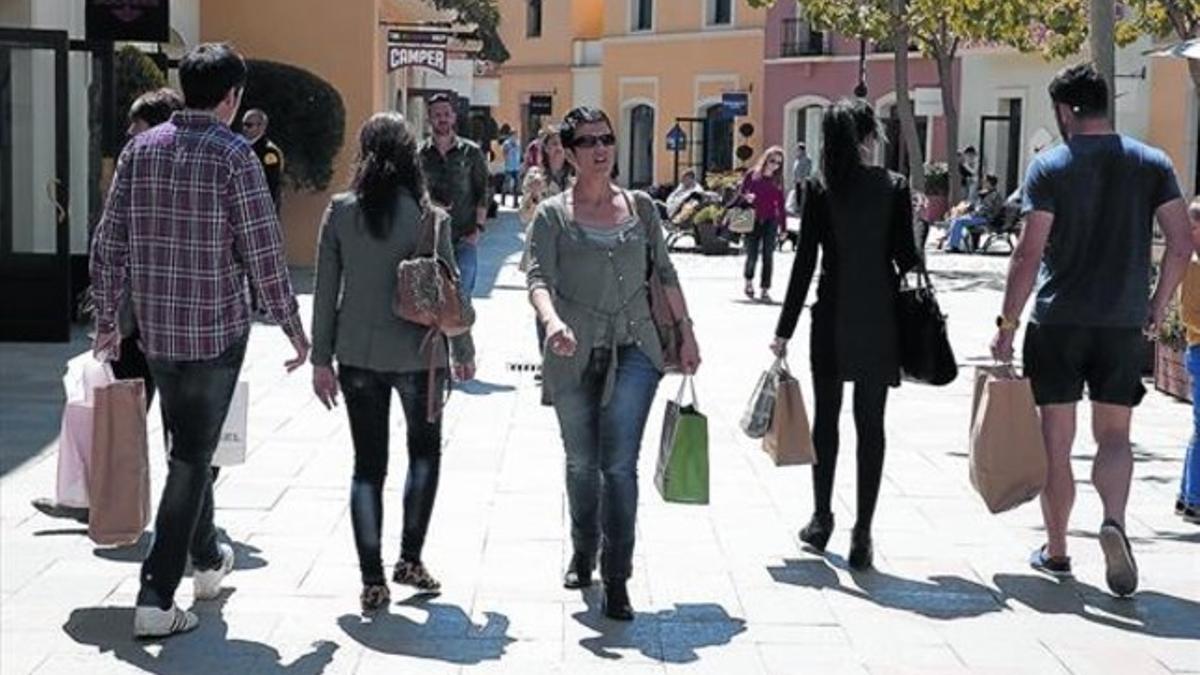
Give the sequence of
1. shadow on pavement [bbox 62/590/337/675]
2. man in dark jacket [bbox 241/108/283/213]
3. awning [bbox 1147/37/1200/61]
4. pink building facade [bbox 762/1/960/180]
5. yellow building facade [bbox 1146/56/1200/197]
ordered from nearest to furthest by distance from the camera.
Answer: shadow on pavement [bbox 62/590/337/675]
awning [bbox 1147/37/1200/61]
man in dark jacket [bbox 241/108/283/213]
yellow building facade [bbox 1146/56/1200/197]
pink building facade [bbox 762/1/960/180]

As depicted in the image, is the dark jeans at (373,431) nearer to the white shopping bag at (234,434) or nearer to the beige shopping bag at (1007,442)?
the white shopping bag at (234,434)

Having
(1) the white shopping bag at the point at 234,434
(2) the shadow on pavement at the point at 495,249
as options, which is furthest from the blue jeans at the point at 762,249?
(1) the white shopping bag at the point at 234,434

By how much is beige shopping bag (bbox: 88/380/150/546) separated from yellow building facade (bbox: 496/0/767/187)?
44.4 meters

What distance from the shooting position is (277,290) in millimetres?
5648

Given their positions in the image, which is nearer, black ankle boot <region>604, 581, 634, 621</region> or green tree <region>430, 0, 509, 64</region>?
black ankle boot <region>604, 581, 634, 621</region>

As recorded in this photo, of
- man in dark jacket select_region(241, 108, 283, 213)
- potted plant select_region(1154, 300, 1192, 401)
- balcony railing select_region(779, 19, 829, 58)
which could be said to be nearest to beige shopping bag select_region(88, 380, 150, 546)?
man in dark jacket select_region(241, 108, 283, 213)

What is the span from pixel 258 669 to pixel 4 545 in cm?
196

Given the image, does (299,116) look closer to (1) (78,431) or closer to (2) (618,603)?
(1) (78,431)

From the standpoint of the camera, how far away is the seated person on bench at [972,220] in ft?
97.1

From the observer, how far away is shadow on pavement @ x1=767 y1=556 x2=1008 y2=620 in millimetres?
6305

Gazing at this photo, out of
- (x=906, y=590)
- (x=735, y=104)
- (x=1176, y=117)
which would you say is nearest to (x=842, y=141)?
(x=906, y=590)

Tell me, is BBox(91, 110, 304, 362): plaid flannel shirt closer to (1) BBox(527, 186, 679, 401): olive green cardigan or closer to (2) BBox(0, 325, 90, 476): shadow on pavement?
(1) BBox(527, 186, 679, 401): olive green cardigan

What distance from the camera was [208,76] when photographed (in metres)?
5.61

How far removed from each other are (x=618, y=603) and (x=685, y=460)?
22.9 inches
